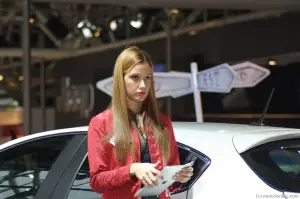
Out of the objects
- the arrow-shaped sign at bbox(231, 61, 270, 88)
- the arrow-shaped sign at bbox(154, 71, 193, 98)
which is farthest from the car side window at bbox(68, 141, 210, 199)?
the arrow-shaped sign at bbox(231, 61, 270, 88)

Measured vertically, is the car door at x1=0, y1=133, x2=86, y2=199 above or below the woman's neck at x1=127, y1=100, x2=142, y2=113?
below

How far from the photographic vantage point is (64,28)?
11047 mm

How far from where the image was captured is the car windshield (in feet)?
8.53

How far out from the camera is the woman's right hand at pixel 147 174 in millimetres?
2125

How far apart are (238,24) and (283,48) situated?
103 cm

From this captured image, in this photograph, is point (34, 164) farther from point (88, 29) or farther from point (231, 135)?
point (88, 29)

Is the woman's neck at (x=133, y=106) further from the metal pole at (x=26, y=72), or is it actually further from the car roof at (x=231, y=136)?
the metal pole at (x=26, y=72)

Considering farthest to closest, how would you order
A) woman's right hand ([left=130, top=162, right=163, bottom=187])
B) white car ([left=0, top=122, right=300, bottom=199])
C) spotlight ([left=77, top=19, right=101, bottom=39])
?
1. spotlight ([left=77, top=19, right=101, bottom=39])
2. white car ([left=0, top=122, right=300, bottom=199])
3. woman's right hand ([left=130, top=162, right=163, bottom=187])

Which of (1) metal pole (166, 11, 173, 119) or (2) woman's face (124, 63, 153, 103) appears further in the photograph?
(1) metal pole (166, 11, 173, 119)

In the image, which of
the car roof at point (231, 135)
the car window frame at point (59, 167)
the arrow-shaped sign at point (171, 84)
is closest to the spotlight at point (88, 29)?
the arrow-shaped sign at point (171, 84)

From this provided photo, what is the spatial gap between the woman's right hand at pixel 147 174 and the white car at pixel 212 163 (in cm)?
54

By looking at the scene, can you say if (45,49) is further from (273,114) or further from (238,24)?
(273,114)

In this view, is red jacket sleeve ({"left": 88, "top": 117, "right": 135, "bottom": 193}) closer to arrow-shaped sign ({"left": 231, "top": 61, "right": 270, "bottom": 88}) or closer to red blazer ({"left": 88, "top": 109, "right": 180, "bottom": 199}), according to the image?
red blazer ({"left": 88, "top": 109, "right": 180, "bottom": 199})

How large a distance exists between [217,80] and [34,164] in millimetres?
4424
